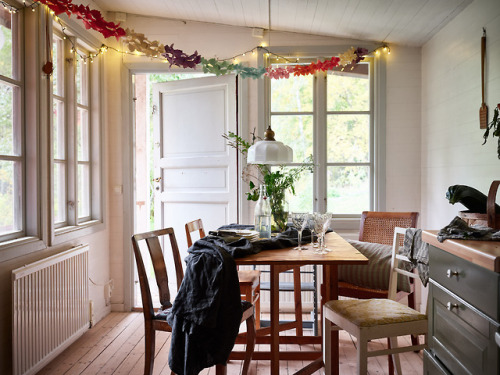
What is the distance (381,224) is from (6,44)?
2.99m

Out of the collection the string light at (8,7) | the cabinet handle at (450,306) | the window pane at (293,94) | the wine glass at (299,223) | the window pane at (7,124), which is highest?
the string light at (8,7)

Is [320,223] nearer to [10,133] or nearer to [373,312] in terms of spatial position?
[373,312]

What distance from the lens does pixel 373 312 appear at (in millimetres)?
2111

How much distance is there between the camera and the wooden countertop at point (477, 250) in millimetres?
1329

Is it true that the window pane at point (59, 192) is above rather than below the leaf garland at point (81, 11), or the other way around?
below

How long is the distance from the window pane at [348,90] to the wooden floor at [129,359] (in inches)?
81.8

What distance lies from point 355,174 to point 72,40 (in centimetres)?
273

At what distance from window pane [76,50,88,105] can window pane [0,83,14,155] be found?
3.28 ft

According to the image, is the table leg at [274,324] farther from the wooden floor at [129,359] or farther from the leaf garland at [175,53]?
the leaf garland at [175,53]

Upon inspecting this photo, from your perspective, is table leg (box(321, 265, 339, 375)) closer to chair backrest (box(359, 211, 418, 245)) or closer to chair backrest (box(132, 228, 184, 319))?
chair backrest (box(132, 228, 184, 319))

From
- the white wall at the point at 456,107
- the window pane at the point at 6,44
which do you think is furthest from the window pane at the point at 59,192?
the white wall at the point at 456,107

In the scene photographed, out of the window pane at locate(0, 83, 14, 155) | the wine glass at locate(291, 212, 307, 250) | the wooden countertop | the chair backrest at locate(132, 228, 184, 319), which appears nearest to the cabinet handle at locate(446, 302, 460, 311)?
the wooden countertop

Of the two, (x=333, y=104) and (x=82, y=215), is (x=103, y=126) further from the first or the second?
(x=333, y=104)

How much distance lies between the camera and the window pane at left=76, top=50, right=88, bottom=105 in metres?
3.79
